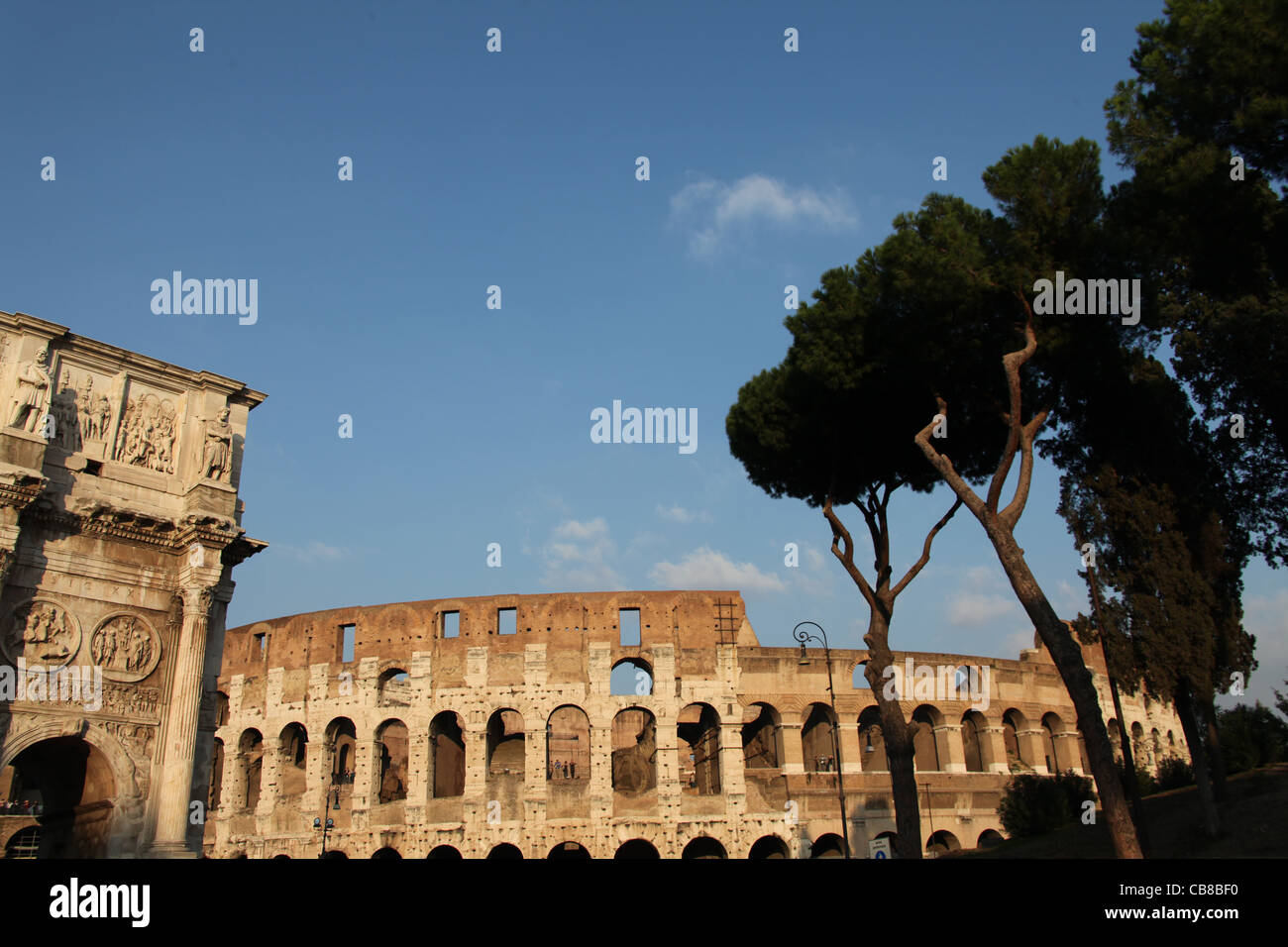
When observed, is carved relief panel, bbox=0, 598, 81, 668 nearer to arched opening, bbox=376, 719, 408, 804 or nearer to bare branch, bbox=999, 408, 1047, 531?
bare branch, bbox=999, 408, 1047, 531

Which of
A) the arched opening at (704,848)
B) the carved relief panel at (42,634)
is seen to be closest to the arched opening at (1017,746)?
the arched opening at (704,848)

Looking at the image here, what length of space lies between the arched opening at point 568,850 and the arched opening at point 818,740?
24.9 feet

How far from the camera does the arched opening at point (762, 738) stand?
2961cm

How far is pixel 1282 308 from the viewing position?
12906mm

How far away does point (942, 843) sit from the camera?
1181 inches

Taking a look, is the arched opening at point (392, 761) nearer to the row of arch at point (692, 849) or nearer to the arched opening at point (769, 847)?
the row of arch at point (692, 849)

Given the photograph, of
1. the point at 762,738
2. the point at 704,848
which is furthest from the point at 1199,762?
the point at 762,738

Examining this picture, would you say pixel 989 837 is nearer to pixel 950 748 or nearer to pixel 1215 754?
pixel 950 748

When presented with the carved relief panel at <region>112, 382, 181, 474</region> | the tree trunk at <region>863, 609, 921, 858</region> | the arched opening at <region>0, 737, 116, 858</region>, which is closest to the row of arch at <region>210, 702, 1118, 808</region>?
the tree trunk at <region>863, 609, 921, 858</region>

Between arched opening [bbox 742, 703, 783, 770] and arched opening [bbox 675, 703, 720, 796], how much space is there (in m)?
1.02

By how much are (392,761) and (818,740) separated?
14.9 m
